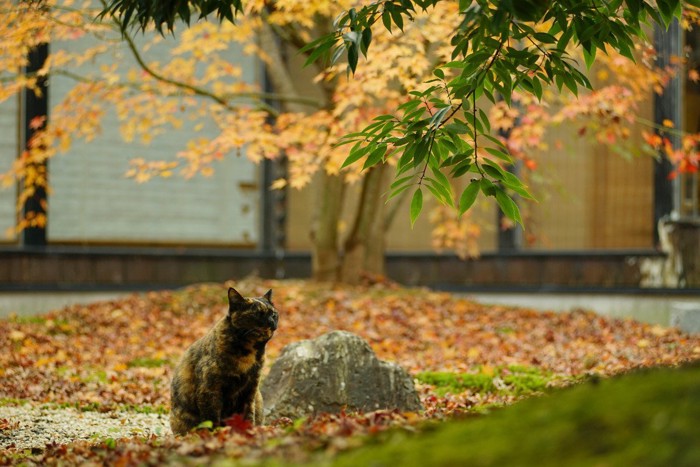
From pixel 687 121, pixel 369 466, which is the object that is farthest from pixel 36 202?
Answer: pixel 369 466

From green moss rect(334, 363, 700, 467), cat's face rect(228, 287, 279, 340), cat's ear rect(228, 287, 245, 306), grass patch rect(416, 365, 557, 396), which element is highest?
cat's ear rect(228, 287, 245, 306)

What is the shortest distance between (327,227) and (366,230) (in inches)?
27.7

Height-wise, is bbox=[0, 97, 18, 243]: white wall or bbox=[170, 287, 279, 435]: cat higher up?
bbox=[0, 97, 18, 243]: white wall

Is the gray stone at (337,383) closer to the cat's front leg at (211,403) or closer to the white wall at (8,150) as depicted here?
the cat's front leg at (211,403)

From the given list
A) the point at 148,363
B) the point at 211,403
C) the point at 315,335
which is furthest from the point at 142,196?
the point at 211,403

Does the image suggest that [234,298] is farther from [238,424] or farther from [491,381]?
[491,381]

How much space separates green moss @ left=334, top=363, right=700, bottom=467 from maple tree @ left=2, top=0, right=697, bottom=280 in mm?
1886

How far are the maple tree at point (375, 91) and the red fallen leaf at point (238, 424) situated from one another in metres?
1.67

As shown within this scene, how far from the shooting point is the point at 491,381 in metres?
8.19

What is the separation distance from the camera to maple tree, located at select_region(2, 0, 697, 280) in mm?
4941

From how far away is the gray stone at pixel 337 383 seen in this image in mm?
6738

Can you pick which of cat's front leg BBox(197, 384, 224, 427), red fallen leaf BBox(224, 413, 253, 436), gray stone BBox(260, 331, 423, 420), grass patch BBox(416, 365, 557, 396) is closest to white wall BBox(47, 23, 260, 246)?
grass patch BBox(416, 365, 557, 396)

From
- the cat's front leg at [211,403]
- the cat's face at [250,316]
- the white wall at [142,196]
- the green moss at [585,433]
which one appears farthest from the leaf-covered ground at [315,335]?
the white wall at [142,196]

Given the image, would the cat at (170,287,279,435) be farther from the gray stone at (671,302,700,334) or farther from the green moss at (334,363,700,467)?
the gray stone at (671,302,700,334)
